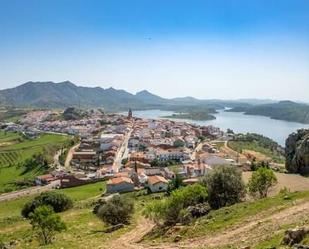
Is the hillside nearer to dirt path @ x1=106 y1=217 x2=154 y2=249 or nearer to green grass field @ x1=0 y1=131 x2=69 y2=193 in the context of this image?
dirt path @ x1=106 y1=217 x2=154 y2=249

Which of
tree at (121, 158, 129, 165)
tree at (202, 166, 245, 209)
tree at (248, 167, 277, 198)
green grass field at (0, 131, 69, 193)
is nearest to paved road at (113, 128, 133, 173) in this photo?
tree at (121, 158, 129, 165)

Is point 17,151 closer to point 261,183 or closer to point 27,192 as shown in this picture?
point 27,192

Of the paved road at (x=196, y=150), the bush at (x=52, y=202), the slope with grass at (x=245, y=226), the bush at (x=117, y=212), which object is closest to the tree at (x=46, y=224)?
the bush at (x=117, y=212)

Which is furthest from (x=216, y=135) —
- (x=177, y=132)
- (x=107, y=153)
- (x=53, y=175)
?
(x=53, y=175)

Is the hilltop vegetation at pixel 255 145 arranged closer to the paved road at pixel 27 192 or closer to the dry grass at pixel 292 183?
the paved road at pixel 27 192

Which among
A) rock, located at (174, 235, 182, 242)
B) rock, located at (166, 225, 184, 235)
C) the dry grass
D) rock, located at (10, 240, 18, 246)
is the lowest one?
rock, located at (10, 240, 18, 246)

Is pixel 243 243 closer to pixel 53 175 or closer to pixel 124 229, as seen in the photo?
pixel 124 229

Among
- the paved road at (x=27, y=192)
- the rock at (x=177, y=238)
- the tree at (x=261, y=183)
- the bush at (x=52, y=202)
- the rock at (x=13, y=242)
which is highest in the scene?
the tree at (x=261, y=183)
